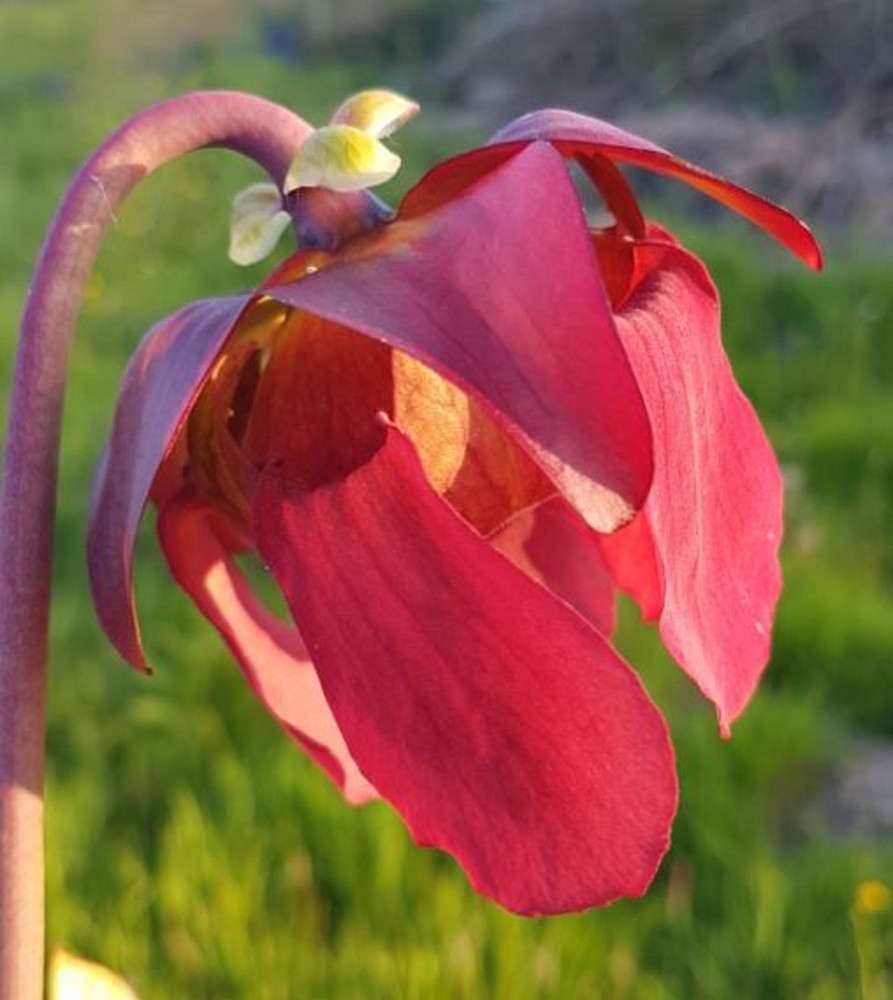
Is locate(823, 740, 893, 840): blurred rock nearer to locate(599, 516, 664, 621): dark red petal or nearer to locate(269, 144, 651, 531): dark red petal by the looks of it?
locate(599, 516, 664, 621): dark red petal

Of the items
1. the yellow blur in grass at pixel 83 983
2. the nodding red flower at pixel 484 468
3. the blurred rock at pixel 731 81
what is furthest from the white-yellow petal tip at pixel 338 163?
the blurred rock at pixel 731 81

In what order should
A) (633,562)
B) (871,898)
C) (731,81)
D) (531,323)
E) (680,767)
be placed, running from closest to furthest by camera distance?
1. (531,323)
2. (633,562)
3. (871,898)
4. (680,767)
5. (731,81)

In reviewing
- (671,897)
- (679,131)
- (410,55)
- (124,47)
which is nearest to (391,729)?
(671,897)

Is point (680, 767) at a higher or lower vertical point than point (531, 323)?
lower

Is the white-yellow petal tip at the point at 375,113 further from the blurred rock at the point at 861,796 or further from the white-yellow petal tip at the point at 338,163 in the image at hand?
the blurred rock at the point at 861,796

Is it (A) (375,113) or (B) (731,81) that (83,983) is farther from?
(B) (731,81)

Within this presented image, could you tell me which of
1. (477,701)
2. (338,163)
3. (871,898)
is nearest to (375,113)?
(338,163)

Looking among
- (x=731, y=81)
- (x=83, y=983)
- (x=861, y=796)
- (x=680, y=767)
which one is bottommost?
(x=731, y=81)

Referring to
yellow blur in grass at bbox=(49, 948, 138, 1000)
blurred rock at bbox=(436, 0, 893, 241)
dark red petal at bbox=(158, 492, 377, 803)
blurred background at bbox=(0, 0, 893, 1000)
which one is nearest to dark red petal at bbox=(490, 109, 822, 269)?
dark red petal at bbox=(158, 492, 377, 803)

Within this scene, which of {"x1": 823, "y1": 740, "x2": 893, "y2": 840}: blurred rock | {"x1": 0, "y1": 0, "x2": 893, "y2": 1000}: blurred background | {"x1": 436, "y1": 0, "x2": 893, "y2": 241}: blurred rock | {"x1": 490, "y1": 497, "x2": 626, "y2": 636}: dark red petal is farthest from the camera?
{"x1": 436, "y1": 0, "x2": 893, "y2": 241}: blurred rock
